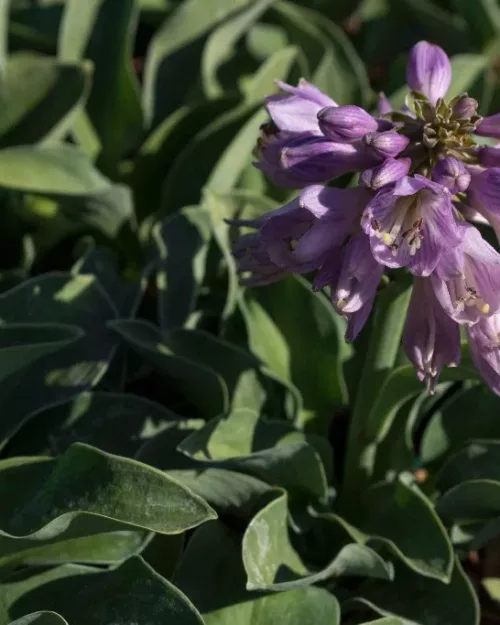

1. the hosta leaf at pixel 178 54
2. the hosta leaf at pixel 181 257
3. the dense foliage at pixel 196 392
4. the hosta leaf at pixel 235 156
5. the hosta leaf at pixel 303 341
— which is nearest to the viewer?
the dense foliage at pixel 196 392

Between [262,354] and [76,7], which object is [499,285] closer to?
[262,354]

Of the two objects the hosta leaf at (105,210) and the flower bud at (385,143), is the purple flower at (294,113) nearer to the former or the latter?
the flower bud at (385,143)

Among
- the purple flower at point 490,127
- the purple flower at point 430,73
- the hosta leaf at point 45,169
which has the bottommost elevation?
the hosta leaf at point 45,169

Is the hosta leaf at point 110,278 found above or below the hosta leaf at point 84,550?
above

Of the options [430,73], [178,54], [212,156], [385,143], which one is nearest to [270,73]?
[212,156]

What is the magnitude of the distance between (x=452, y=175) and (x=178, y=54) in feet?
5.57

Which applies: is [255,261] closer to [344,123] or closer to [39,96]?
[344,123]

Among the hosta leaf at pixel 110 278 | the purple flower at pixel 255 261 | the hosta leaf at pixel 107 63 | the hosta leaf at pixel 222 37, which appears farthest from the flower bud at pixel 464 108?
the hosta leaf at pixel 107 63

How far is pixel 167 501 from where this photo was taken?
1.36 m

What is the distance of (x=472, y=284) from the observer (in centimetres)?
125

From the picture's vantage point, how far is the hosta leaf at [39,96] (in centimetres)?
232

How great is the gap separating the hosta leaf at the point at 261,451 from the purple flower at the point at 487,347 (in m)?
0.39

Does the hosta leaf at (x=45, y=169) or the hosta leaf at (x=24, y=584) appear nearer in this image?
the hosta leaf at (x=24, y=584)

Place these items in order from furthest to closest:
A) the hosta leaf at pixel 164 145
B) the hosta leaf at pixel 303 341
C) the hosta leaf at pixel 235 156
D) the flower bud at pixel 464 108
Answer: the hosta leaf at pixel 164 145
the hosta leaf at pixel 235 156
the hosta leaf at pixel 303 341
the flower bud at pixel 464 108
